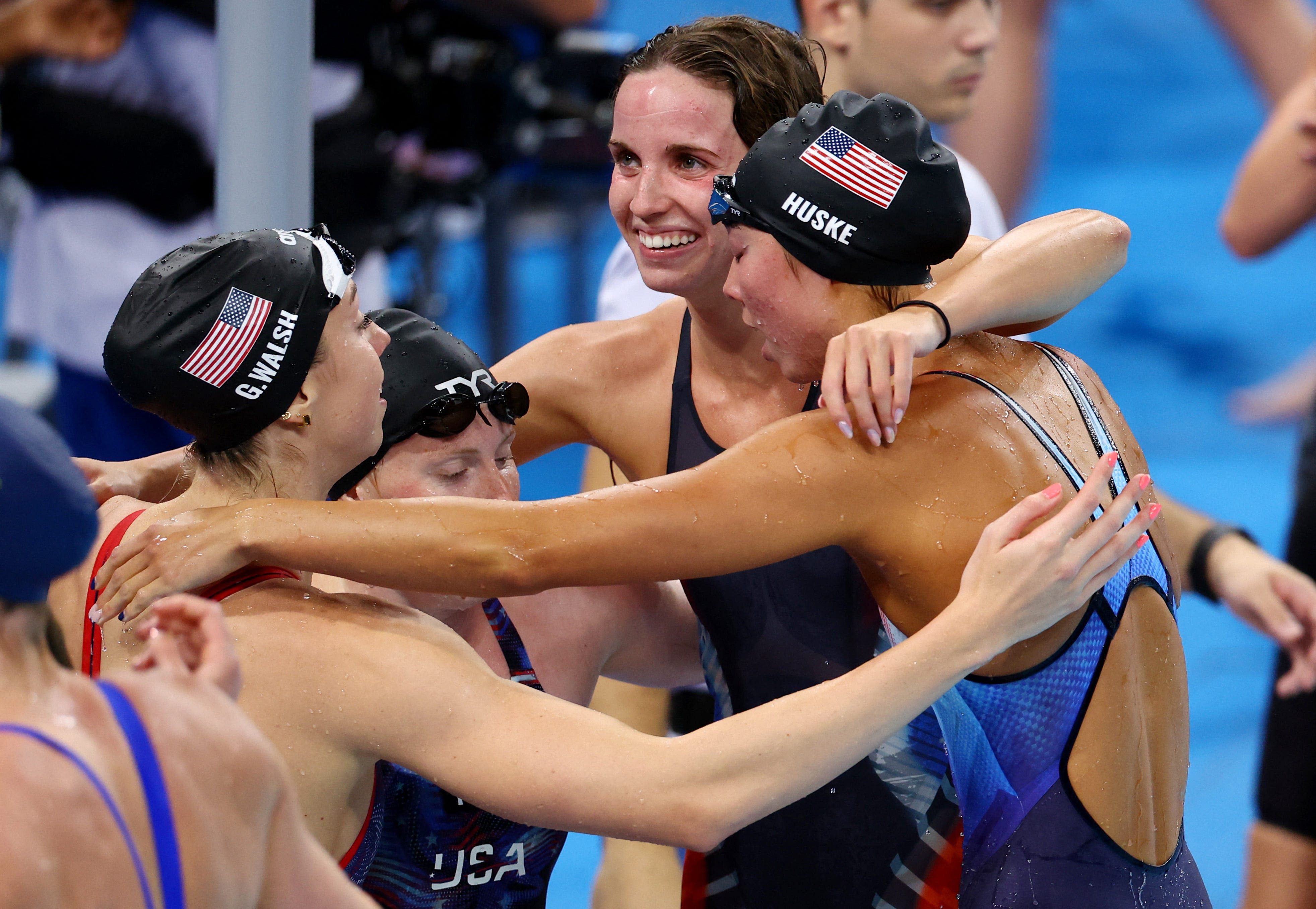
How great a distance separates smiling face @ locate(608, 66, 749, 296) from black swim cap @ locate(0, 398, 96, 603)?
1605 millimetres

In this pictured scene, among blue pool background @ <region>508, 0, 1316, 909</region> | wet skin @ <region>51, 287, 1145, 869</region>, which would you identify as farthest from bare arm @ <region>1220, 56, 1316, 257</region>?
wet skin @ <region>51, 287, 1145, 869</region>

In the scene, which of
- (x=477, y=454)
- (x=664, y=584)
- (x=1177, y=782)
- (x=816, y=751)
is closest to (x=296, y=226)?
(x=477, y=454)

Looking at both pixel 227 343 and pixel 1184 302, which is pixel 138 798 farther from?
pixel 1184 302

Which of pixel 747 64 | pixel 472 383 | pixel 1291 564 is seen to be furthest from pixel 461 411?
pixel 1291 564

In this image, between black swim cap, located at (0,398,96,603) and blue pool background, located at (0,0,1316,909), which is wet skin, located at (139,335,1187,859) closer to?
black swim cap, located at (0,398,96,603)

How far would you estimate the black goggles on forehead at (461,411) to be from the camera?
2729mm

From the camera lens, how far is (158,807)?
5.07 feet

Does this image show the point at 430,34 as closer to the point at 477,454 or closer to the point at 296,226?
the point at 296,226

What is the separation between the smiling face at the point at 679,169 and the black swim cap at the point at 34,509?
1605 mm

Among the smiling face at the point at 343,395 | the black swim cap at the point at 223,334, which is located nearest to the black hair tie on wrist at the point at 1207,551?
the smiling face at the point at 343,395

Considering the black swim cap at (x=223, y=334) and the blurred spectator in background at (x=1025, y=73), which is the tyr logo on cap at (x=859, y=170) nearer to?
the black swim cap at (x=223, y=334)

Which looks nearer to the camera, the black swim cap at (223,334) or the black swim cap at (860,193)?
the black swim cap at (223,334)

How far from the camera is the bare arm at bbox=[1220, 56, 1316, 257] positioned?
458 centimetres

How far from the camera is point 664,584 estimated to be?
321 cm
